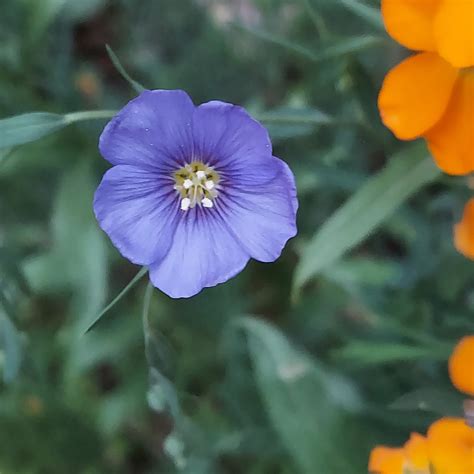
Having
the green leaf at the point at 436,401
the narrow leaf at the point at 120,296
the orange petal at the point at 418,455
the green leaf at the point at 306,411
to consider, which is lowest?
the green leaf at the point at 306,411

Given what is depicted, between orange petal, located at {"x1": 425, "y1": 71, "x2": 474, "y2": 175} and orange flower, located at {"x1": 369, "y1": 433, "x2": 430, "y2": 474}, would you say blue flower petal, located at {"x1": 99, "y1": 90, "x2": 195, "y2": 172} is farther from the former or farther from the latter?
orange flower, located at {"x1": 369, "y1": 433, "x2": 430, "y2": 474}

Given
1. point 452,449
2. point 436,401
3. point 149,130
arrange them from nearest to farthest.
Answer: point 149,130 → point 452,449 → point 436,401

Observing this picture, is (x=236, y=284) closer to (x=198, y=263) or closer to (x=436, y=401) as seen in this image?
(x=436, y=401)

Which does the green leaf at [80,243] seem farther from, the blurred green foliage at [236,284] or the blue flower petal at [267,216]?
the blue flower petal at [267,216]

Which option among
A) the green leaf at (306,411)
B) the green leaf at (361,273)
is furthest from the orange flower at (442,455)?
the green leaf at (361,273)

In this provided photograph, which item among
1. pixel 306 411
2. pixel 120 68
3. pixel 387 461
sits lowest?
pixel 306 411

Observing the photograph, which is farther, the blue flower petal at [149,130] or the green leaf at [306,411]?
the green leaf at [306,411]

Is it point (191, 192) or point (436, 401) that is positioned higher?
point (191, 192)

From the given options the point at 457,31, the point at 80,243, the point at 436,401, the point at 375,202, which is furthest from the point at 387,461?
the point at 80,243
